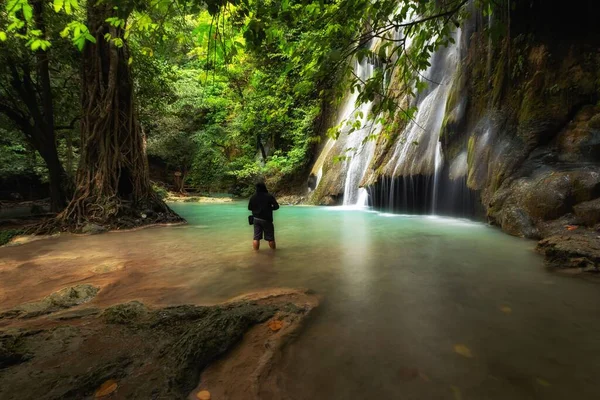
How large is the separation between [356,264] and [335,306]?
177 centimetres

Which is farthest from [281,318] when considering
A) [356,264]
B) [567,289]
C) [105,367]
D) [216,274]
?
[567,289]

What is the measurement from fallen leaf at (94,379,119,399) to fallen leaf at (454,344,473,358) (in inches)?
90.5

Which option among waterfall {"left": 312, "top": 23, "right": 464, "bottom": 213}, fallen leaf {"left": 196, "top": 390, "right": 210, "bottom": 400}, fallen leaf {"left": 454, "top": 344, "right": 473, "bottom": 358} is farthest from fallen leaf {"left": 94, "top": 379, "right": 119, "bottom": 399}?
waterfall {"left": 312, "top": 23, "right": 464, "bottom": 213}

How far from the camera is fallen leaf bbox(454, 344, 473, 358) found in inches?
90.8

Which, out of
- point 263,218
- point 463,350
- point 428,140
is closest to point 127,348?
point 463,350

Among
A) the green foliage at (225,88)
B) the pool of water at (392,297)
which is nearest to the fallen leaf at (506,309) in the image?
the pool of water at (392,297)

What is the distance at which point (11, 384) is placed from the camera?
1.85 metres

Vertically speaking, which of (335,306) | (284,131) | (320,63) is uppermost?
(284,131)

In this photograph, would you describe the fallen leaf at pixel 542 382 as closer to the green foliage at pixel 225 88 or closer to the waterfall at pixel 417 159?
the green foliage at pixel 225 88

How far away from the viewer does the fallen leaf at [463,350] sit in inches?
90.8

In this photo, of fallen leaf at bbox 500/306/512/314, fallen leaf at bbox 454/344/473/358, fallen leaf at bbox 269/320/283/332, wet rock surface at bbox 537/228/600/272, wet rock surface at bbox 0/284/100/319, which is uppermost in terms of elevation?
wet rock surface at bbox 537/228/600/272

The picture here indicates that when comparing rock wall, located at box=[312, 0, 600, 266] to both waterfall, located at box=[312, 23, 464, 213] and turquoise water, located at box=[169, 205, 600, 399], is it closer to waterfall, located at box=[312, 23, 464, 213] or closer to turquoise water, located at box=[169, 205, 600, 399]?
waterfall, located at box=[312, 23, 464, 213]

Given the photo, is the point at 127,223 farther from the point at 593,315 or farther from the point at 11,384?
the point at 593,315

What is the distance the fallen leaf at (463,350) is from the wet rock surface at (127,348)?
129 cm
